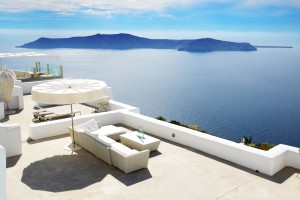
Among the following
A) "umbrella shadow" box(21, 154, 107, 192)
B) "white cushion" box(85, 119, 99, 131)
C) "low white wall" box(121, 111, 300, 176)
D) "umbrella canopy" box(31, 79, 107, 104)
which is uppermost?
"umbrella canopy" box(31, 79, 107, 104)

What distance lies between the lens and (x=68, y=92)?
8125 mm

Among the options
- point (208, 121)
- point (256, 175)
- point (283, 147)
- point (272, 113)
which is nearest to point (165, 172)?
point (256, 175)

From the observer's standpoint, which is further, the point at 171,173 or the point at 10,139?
the point at 10,139

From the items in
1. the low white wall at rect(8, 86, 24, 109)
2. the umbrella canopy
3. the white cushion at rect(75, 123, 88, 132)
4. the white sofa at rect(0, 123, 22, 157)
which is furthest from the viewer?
the low white wall at rect(8, 86, 24, 109)

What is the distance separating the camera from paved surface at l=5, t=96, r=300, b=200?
270 inches

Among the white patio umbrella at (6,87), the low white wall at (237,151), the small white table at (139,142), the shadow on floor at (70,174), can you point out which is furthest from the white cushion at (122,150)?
the white patio umbrella at (6,87)

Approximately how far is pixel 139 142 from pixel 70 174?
2.29 m

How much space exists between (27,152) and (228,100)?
113m

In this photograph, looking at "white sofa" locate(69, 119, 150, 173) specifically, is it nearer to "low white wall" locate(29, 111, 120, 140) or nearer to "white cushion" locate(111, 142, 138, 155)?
"white cushion" locate(111, 142, 138, 155)

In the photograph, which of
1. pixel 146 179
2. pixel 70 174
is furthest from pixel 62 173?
pixel 146 179

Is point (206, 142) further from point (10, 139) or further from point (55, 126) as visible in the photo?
point (10, 139)

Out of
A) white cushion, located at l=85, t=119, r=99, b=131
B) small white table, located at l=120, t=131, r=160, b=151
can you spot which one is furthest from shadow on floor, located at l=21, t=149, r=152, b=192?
white cushion, located at l=85, t=119, r=99, b=131

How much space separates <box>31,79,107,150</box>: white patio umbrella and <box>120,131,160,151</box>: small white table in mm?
1763

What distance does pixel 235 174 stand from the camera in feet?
25.7
